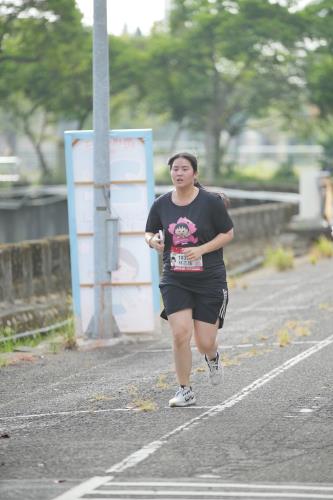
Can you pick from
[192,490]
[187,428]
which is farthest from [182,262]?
[192,490]

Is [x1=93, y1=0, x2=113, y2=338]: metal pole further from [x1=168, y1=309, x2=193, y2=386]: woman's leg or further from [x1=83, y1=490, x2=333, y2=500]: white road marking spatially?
[x1=83, y1=490, x2=333, y2=500]: white road marking

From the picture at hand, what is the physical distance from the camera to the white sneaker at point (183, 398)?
10227mm

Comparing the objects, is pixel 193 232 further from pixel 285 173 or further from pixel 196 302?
pixel 285 173

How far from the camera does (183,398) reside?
10227 mm

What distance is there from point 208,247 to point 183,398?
1.10m

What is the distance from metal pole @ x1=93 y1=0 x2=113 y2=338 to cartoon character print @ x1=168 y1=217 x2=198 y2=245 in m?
4.72

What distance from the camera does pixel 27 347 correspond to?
15023 mm

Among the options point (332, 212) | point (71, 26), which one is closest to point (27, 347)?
point (332, 212)

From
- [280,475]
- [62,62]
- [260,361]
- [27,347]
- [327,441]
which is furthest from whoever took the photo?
[62,62]

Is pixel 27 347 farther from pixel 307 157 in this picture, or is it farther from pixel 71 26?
pixel 307 157

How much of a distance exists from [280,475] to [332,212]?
2251cm

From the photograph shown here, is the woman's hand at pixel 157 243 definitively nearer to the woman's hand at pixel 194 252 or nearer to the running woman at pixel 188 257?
the running woman at pixel 188 257

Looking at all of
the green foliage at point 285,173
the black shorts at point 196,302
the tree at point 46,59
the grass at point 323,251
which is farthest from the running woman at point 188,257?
the green foliage at point 285,173

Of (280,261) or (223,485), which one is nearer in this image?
(223,485)
